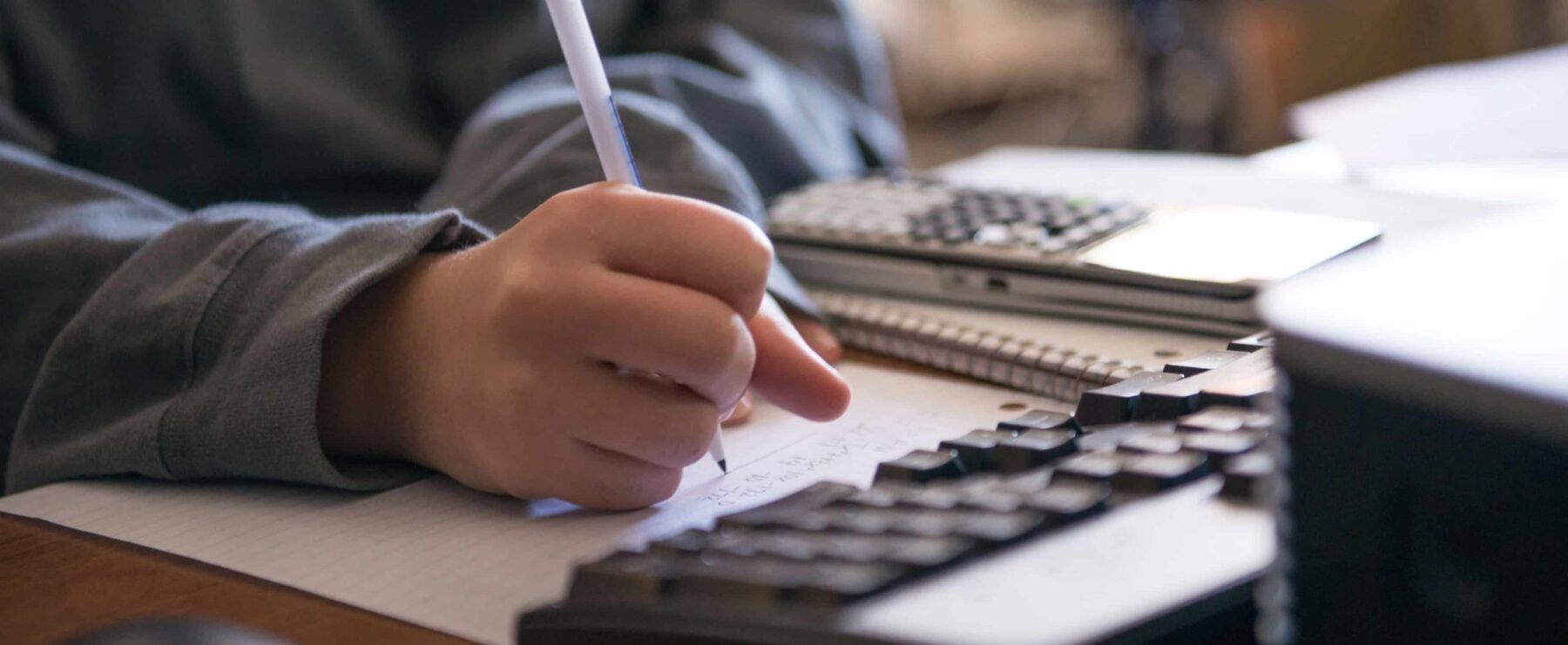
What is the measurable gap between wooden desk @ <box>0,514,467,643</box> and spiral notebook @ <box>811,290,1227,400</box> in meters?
0.22

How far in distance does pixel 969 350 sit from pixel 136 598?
0.89 feet

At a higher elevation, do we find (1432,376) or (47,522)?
(1432,376)

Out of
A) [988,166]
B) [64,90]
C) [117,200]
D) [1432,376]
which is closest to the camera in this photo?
[1432,376]

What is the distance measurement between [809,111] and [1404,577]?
0.59 m

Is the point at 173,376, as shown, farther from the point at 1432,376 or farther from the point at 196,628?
the point at 1432,376

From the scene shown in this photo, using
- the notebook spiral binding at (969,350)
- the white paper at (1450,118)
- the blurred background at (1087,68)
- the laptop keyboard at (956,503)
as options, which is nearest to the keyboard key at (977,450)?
the laptop keyboard at (956,503)

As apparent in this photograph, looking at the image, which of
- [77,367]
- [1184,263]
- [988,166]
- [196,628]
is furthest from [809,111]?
[196,628]

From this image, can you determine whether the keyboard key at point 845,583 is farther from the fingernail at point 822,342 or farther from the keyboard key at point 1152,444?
the fingernail at point 822,342

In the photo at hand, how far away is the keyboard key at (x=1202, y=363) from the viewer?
0.36 m

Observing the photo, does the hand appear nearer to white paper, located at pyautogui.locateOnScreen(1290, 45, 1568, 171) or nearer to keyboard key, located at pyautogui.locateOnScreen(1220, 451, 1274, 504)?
keyboard key, located at pyautogui.locateOnScreen(1220, 451, 1274, 504)

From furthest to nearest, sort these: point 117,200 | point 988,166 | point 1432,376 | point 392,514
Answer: point 988,166, point 117,200, point 392,514, point 1432,376

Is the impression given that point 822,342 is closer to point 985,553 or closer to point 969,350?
point 969,350

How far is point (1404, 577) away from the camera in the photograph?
0.69 ft

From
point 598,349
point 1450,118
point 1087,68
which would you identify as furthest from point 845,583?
point 1087,68
